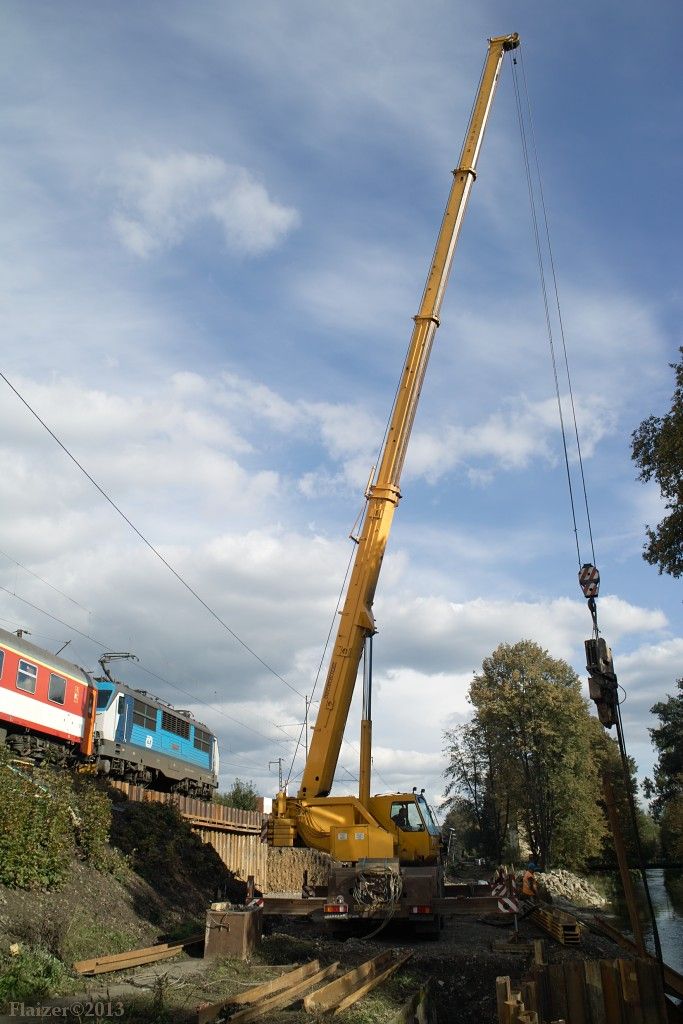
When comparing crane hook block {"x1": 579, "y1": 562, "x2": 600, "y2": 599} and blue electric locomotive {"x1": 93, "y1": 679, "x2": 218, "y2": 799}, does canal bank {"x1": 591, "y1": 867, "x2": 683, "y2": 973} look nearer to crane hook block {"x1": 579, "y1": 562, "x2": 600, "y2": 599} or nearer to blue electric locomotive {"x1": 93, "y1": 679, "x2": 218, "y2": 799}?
crane hook block {"x1": 579, "y1": 562, "x2": 600, "y2": 599}

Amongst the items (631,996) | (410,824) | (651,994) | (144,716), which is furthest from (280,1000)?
(144,716)

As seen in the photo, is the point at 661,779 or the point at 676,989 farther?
the point at 661,779

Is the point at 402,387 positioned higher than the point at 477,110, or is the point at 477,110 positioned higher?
the point at 477,110

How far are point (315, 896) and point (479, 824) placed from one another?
34.9m

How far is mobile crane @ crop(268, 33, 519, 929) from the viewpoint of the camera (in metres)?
15.3

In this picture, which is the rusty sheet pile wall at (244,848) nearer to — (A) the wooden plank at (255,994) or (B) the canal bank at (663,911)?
(B) the canal bank at (663,911)

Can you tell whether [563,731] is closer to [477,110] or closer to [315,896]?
[315,896]

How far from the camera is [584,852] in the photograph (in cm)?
4428

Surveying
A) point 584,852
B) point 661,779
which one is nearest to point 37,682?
point 584,852

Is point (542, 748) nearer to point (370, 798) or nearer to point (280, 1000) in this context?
point (370, 798)

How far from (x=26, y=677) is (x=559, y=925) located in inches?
553

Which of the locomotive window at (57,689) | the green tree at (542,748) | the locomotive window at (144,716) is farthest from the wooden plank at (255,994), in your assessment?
the green tree at (542,748)

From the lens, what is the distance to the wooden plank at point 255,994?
8414 millimetres

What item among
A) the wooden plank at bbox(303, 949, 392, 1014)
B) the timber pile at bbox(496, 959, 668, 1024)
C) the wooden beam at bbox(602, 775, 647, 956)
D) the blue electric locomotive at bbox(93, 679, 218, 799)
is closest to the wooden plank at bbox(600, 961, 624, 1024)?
the timber pile at bbox(496, 959, 668, 1024)
